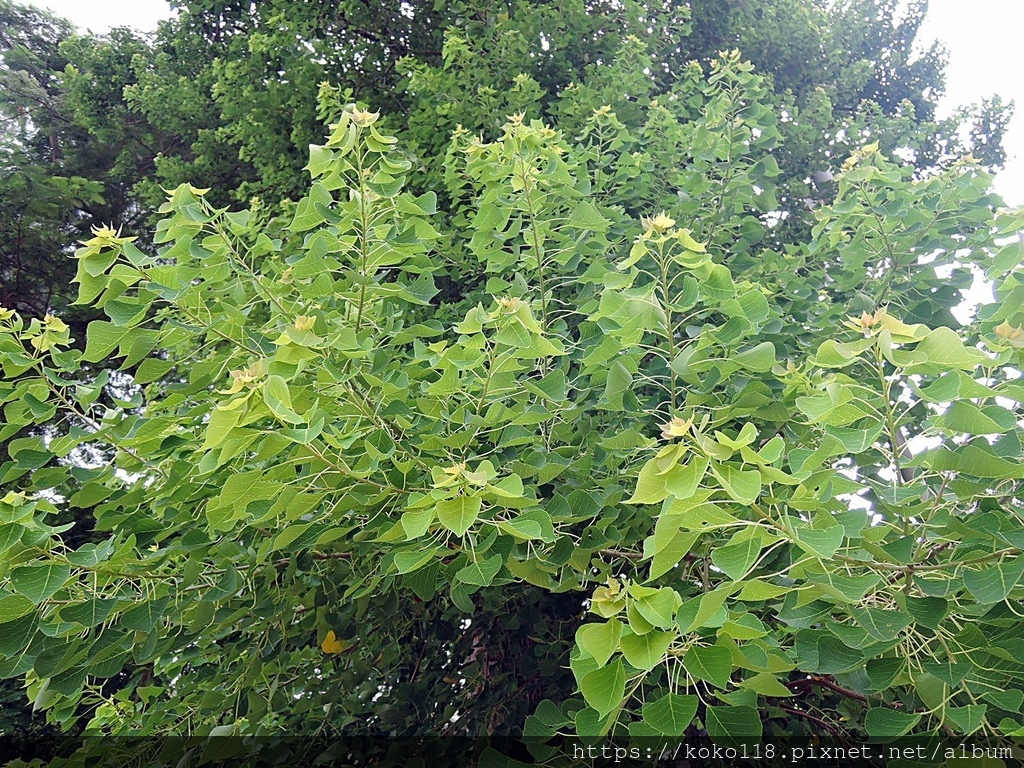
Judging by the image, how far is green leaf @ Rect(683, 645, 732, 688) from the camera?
1.16 metres

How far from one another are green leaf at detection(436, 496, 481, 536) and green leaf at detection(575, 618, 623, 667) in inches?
10.0

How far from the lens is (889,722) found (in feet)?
4.32

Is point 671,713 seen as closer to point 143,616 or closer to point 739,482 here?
point 739,482

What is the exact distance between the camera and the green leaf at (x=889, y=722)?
4.26 feet

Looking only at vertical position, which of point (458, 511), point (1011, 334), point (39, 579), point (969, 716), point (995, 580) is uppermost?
point (1011, 334)

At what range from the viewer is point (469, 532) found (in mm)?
1538

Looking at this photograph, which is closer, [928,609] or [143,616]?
[928,609]

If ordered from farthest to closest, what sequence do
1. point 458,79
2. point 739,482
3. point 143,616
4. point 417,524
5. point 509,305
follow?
point 458,79 < point 143,616 < point 509,305 < point 417,524 < point 739,482

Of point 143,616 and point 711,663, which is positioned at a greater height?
point 711,663

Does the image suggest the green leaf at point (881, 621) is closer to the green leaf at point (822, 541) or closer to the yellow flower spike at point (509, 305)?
the green leaf at point (822, 541)

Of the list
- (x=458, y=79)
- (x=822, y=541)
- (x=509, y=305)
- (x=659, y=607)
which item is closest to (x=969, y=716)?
(x=822, y=541)

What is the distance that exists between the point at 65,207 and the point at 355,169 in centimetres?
619

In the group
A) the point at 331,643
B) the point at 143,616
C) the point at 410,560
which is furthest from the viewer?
the point at 331,643

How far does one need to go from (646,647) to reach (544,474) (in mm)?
658
